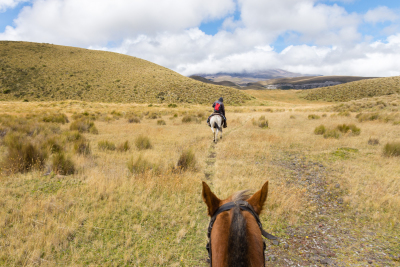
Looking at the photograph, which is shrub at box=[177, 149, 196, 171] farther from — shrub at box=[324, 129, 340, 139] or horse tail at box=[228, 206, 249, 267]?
shrub at box=[324, 129, 340, 139]

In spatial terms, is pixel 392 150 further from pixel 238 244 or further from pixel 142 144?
pixel 142 144

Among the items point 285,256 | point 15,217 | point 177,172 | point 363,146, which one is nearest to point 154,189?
point 177,172

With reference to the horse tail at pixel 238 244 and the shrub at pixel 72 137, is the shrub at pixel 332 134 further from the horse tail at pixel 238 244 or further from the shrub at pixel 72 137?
the shrub at pixel 72 137

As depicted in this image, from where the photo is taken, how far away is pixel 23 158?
5617 millimetres

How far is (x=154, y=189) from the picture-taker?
195 inches

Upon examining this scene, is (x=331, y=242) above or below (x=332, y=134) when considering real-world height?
below

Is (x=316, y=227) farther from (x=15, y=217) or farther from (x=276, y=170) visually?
(x=15, y=217)

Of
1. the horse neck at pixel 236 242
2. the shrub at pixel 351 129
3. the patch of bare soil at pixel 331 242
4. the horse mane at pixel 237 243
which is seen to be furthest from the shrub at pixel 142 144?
the shrub at pixel 351 129

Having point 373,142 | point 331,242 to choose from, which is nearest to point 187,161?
point 331,242

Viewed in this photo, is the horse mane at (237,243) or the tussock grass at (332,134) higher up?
the horse mane at (237,243)

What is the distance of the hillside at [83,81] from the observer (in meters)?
48.6

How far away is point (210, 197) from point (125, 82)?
62.1m

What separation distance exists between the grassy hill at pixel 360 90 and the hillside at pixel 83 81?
29.7 metres

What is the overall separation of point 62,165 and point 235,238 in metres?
6.25
